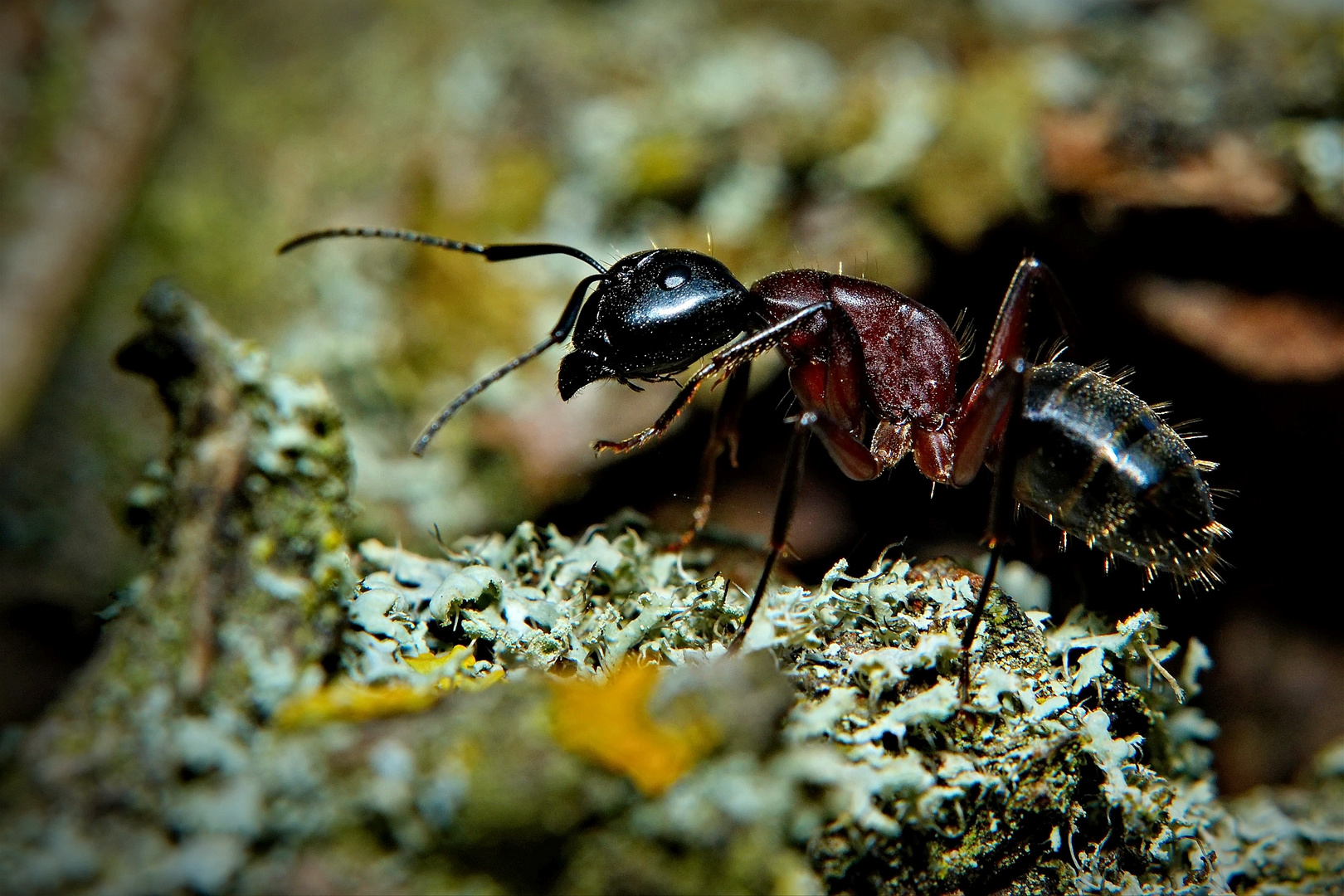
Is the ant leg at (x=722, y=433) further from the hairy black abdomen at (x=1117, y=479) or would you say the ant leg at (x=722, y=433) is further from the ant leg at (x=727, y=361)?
the hairy black abdomen at (x=1117, y=479)

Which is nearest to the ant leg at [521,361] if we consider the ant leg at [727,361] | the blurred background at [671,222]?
the ant leg at [727,361]

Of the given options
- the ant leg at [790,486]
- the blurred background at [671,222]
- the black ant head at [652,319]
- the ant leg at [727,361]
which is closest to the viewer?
the ant leg at [790,486]

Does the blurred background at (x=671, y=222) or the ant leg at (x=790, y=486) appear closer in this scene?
the ant leg at (x=790, y=486)

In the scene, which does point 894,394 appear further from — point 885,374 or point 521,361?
point 521,361

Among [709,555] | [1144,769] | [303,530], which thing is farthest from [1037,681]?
[303,530]

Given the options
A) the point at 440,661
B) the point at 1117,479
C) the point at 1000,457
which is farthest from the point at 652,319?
the point at 1117,479

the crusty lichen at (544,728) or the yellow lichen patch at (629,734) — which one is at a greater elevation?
the yellow lichen patch at (629,734)

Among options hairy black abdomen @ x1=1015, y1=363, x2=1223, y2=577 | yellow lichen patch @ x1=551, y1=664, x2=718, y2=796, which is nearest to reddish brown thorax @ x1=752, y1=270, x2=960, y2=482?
hairy black abdomen @ x1=1015, y1=363, x2=1223, y2=577

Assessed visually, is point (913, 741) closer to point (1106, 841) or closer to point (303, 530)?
point (1106, 841)
